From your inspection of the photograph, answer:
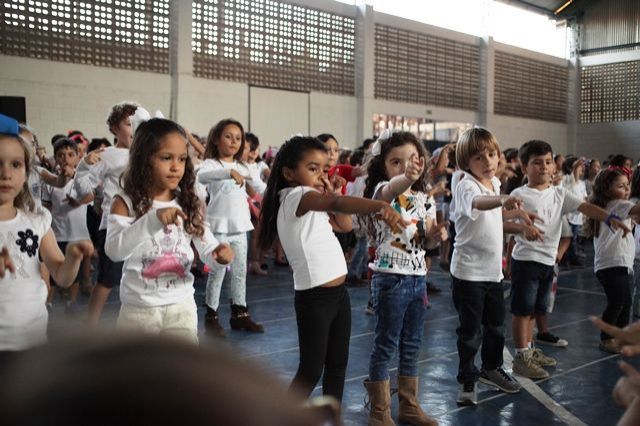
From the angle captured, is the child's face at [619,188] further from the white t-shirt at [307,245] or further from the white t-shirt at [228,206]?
the white t-shirt at [307,245]

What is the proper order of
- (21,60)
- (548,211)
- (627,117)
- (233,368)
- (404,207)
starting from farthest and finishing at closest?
(627,117), (21,60), (548,211), (404,207), (233,368)

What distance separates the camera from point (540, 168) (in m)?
4.37

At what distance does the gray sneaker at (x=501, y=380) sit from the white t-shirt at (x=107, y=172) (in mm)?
2577

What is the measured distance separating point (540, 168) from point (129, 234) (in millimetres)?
2866

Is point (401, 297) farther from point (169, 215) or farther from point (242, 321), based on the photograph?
point (242, 321)

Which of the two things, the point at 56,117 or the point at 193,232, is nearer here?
the point at 193,232

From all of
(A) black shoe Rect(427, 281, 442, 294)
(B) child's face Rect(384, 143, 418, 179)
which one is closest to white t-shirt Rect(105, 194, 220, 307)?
(B) child's face Rect(384, 143, 418, 179)

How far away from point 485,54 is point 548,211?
17.5 m

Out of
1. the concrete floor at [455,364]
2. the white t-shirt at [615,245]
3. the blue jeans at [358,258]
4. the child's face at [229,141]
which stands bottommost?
the concrete floor at [455,364]

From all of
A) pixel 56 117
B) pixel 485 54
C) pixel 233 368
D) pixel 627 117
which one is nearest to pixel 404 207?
pixel 233 368

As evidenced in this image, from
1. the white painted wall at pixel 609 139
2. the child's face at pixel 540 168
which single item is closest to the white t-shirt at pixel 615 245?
the child's face at pixel 540 168

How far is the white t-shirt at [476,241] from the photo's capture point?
3.73m

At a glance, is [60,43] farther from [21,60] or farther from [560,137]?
[560,137]

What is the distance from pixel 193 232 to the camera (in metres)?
2.75
